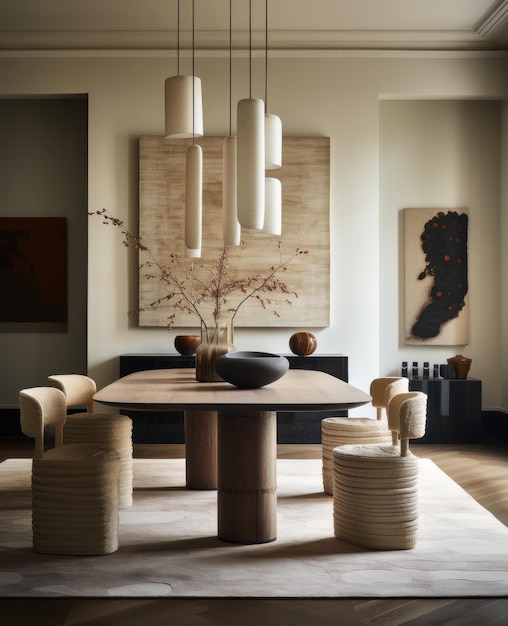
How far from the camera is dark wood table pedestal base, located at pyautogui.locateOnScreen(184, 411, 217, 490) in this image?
14.9 feet

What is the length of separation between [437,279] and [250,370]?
3.64m

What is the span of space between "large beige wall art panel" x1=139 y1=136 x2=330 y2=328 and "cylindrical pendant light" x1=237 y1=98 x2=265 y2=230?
3.24 meters

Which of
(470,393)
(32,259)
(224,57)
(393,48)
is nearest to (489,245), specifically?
(470,393)

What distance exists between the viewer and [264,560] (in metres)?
3.24

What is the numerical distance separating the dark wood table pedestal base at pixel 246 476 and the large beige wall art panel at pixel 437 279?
3.54 metres

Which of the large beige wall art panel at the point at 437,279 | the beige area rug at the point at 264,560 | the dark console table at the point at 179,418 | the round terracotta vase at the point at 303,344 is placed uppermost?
the large beige wall art panel at the point at 437,279

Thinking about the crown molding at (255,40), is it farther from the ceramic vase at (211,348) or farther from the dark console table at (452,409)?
the ceramic vase at (211,348)

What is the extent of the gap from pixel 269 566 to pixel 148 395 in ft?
2.88

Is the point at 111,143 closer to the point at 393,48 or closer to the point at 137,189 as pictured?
the point at 137,189

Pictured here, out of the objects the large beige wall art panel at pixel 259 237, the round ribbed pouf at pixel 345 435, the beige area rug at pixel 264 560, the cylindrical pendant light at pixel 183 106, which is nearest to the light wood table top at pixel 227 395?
the round ribbed pouf at pixel 345 435

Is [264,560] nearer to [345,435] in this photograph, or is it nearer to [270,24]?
[345,435]

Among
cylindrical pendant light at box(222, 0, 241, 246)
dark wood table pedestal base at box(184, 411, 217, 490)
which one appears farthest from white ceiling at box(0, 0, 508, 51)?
dark wood table pedestal base at box(184, 411, 217, 490)

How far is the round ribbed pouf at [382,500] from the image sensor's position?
3.41 m

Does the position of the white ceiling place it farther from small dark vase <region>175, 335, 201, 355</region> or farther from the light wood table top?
the light wood table top
